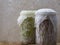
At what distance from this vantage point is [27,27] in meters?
0.60

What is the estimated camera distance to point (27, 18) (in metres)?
0.59

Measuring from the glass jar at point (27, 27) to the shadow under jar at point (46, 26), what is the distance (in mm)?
69

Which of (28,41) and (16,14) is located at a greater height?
(16,14)


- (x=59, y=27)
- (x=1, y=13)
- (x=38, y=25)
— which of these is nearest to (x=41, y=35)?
(x=38, y=25)

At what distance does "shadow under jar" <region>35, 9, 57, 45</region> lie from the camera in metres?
0.51

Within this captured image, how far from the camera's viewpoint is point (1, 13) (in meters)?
0.81

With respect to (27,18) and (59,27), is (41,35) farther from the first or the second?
(59,27)

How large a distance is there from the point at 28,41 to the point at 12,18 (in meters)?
0.23

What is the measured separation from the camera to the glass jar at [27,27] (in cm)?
59

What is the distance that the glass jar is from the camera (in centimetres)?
59

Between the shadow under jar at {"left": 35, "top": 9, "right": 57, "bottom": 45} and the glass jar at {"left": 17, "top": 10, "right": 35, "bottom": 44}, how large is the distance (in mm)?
69

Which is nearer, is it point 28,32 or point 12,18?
point 28,32

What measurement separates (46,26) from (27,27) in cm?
11

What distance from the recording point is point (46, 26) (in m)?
0.51
